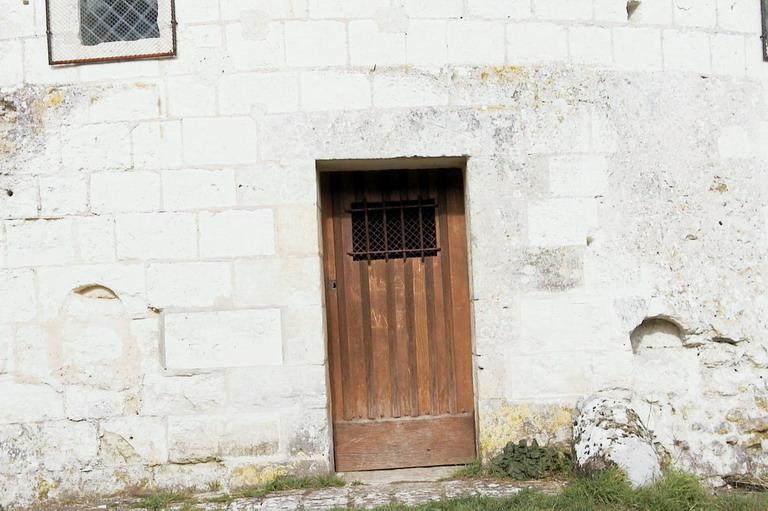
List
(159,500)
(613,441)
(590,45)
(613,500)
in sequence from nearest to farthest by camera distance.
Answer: (613,500) < (613,441) < (159,500) < (590,45)

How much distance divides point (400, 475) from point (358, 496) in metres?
0.55

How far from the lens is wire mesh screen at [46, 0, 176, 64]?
176 inches

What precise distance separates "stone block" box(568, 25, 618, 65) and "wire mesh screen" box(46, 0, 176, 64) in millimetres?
2359

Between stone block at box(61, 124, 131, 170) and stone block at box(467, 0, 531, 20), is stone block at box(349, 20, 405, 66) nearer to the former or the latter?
stone block at box(467, 0, 531, 20)

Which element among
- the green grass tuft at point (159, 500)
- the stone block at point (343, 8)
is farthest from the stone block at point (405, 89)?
the green grass tuft at point (159, 500)

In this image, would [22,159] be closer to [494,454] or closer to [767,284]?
[494,454]

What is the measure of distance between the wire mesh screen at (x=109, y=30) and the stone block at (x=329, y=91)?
80 centimetres

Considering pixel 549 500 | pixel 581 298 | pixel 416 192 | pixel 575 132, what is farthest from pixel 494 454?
pixel 575 132

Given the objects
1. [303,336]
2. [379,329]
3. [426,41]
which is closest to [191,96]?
[426,41]

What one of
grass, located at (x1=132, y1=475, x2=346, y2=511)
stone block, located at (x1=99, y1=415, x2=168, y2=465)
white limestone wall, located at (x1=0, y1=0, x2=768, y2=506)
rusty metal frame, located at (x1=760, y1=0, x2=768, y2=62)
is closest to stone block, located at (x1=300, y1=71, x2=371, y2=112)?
white limestone wall, located at (x1=0, y1=0, x2=768, y2=506)

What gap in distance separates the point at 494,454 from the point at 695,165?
2.14 meters

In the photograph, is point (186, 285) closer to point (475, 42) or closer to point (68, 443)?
point (68, 443)

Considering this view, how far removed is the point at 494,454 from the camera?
448 cm

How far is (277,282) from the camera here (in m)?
4.43
